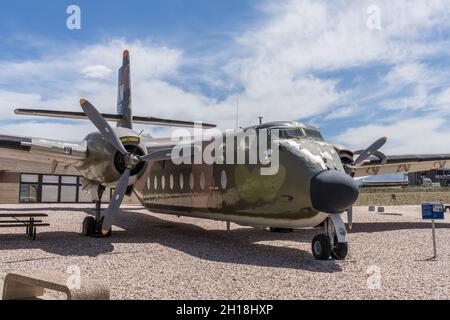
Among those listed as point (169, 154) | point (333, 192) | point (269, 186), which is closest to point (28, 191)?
point (169, 154)

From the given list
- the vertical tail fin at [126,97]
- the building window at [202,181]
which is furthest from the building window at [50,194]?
the building window at [202,181]

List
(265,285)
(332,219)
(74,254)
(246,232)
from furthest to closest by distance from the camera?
(246,232)
(74,254)
(332,219)
(265,285)

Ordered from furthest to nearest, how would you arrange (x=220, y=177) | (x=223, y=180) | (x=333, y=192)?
1. (x=220, y=177)
2. (x=223, y=180)
3. (x=333, y=192)

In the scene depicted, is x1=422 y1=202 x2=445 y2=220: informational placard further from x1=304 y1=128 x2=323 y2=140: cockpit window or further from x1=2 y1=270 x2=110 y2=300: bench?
x1=2 y1=270 x2=110 y2=300: bench

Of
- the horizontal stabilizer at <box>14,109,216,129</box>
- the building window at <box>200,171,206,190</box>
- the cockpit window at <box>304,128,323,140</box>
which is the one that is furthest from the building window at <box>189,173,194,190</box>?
the horizontal stabilizer at <box>14,109,216,129</box>

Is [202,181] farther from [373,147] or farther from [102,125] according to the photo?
[373,147]

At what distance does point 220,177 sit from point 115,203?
11.5ft

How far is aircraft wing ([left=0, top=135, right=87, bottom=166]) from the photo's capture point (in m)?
13.2

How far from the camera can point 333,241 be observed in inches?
389

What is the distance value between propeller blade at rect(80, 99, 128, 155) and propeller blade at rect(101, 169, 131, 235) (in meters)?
0.86
